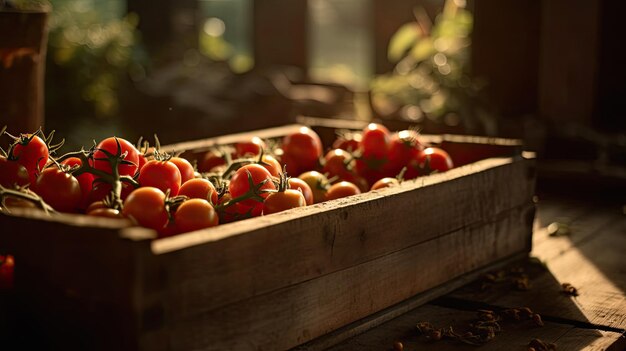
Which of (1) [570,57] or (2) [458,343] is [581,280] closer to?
(2) [458,343]

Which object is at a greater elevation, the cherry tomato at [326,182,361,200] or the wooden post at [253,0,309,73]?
the wooden post at [253,0,309,73]

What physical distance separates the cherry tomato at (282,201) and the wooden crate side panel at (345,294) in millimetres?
172

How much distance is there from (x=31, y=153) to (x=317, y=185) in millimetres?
747

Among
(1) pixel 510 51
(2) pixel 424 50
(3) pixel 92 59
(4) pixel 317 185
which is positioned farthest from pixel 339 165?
(3) pixel 92 59

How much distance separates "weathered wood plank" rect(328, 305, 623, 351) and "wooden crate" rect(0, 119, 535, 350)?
50 mm

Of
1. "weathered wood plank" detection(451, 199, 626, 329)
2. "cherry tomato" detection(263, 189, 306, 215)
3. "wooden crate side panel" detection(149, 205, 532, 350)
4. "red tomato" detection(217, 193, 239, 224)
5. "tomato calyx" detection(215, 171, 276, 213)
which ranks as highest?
"tomato calyx" detection(215, 171, 276, 213)

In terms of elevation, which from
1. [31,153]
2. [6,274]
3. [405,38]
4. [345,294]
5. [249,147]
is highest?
[405,38]

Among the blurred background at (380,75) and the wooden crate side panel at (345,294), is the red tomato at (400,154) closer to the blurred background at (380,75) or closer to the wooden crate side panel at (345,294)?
the wooden crate side panel at (345,294)

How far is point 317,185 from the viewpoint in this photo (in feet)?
7.57

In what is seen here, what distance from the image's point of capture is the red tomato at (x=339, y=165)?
2528mm

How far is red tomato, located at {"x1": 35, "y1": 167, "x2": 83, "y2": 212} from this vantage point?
5.79 feet

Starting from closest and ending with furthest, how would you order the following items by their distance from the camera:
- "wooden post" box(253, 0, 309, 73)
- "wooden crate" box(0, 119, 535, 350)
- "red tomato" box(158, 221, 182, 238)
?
"wooden crate" box(0, 119, 535, 350), "red tomato" box(158, 221, 182, 238), "wooden post" box(253, 0, 309, 73)

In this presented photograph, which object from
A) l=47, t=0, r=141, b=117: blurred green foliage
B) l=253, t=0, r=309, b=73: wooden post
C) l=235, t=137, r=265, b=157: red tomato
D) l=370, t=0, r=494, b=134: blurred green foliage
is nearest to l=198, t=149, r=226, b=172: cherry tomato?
l=235, t=137, r=265, b=157: red tomato

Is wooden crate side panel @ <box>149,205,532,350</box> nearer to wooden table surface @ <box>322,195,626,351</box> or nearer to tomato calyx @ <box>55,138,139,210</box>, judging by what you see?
wooden table surface @ <box>322,195,626,351</box>
